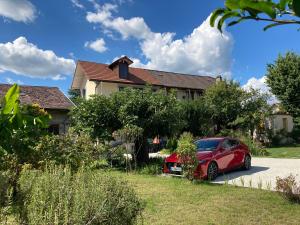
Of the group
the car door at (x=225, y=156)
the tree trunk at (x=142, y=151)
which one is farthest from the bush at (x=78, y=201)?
the tree trunk at (x=142, y=151)

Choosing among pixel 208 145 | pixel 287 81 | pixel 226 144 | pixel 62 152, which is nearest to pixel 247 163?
pixel 226 144

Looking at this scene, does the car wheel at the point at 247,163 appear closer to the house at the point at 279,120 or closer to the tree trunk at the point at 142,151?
the tree trunk at the point at 142,151

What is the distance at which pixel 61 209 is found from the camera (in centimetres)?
366

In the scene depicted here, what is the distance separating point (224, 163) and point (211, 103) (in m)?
19.6

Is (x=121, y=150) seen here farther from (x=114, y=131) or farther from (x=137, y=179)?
(x=137, y=179)

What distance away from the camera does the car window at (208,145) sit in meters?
13.5

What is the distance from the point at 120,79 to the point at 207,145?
840 inches

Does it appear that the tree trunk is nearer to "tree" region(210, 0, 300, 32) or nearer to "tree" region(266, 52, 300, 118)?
"tree" region(210, 0, 300, 32)

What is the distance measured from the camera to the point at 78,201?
12.1 feet

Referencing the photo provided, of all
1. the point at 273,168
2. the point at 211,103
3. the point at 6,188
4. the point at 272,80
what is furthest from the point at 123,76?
the point at 6,188

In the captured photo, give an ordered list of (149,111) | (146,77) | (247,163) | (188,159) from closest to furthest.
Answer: (188,159) → (247,163) → (149,111) → (146,77)

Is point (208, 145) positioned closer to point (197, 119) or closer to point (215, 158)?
point (215, 158)

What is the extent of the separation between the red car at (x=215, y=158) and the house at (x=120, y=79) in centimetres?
1778

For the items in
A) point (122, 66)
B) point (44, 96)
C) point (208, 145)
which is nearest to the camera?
point (208, 145)
